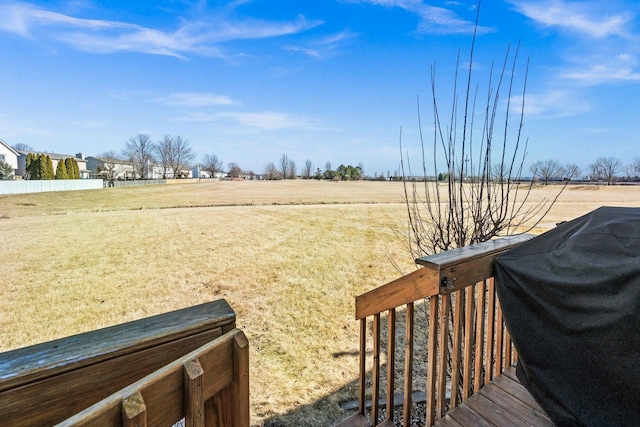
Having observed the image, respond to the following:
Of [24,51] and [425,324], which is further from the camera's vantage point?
[24,51]

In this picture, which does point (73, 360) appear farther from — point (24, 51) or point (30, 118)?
point (30, 118)

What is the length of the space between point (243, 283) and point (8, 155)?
48983mm

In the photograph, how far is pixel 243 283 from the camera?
6.11 meters

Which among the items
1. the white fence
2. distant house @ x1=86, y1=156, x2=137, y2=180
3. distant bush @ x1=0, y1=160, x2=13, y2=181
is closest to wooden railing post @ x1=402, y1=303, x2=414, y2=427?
the white fence

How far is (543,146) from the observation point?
3.29 meters

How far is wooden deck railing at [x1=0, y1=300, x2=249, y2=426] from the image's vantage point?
2.02 ft

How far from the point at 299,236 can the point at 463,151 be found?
22.2ft

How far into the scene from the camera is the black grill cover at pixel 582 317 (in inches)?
48.3

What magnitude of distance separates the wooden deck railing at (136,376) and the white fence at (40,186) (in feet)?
106

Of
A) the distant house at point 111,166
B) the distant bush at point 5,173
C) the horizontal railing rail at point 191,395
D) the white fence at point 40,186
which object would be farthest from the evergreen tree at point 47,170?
the horizontal railing rail at point 191,395

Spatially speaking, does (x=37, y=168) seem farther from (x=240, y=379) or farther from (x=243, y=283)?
(x=240, y=379)

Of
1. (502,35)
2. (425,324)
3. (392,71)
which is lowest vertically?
(425,324)

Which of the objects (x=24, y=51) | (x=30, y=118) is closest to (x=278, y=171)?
(x=30, y=118)

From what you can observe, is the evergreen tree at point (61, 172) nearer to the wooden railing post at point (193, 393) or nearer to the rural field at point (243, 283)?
the rural field at point (243, 283)
